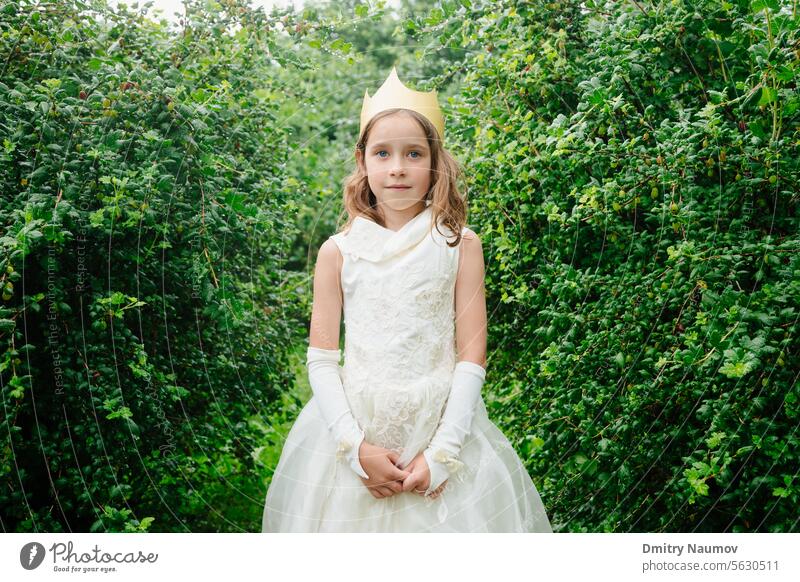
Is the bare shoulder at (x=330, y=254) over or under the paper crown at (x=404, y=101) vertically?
under

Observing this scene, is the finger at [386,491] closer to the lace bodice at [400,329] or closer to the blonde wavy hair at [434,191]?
the lace bodice at [400,329]

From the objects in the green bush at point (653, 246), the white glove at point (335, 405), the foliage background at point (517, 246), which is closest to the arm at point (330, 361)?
the white glove at point (335, 405)

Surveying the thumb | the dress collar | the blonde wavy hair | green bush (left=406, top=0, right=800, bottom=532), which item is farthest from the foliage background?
the thumb

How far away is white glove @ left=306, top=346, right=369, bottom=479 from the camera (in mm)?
1457

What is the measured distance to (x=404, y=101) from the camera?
5.19 feet

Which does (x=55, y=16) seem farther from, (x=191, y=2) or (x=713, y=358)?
(x=713, y=358)

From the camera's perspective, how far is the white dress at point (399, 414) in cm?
149

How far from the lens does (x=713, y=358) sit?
1.49 m

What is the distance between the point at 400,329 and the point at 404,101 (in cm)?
45

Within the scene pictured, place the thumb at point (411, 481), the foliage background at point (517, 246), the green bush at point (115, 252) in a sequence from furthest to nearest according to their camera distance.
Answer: the green bush at point (115, 252) → the foliage background at point (517, 246) → the thumb at point (411, 481)

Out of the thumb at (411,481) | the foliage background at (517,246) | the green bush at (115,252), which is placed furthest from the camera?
the green bush at (115,252)

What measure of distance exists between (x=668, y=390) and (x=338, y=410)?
2.29ft

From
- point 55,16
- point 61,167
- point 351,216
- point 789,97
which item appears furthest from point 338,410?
point 55,16

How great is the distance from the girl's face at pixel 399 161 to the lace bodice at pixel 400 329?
56 mm
